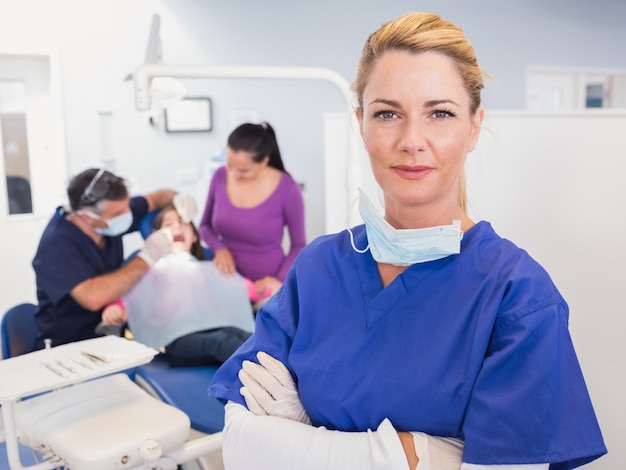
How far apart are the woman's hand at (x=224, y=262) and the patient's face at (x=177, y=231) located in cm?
12

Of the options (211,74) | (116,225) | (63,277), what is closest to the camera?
(211,74)

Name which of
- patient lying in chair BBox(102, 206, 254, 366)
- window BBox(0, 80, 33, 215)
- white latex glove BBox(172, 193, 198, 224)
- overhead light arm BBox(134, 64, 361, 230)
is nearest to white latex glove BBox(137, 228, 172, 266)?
patient lying in chair BBox(102, 206, 254, 366)

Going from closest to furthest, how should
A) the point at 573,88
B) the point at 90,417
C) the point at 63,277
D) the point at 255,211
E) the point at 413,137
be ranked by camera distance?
the point at 413,137
the point at 90,417
the point at 63,277
the point at 255,211
the point at 573,88

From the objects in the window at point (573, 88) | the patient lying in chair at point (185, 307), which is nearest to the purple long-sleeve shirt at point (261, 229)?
the patient lying in chair at point (185, 307)

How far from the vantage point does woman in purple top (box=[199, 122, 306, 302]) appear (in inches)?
94.4

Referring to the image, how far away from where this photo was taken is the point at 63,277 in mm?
1919

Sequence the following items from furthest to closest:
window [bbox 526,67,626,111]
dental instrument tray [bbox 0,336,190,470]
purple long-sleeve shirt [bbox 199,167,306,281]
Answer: window [bbox 526,67,626,111] < purple long-sleeve shirt [bbox 199,167,306,281] < dental instrument tray [bbox 0,336,190,470]

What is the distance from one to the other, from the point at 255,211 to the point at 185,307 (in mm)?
486

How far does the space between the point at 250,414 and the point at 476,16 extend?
444cm

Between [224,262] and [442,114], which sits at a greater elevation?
[442,114]

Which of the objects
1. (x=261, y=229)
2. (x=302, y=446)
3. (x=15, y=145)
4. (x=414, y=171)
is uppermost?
(x=15, y=145)

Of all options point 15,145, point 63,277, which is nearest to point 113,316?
point 63,277

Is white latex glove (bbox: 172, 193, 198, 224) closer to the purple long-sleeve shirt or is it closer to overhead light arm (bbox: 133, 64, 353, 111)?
the purple long-sleeve shirt

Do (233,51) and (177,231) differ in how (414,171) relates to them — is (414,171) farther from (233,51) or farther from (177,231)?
(233,51)
